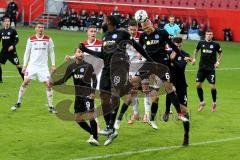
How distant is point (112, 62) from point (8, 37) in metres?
10.2

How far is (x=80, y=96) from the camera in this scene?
12680 mm

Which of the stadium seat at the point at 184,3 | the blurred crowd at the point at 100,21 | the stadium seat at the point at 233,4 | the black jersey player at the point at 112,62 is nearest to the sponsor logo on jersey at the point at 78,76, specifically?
the black jersey player at the point at 112,62

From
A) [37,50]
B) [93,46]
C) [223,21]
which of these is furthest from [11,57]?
[223,21]

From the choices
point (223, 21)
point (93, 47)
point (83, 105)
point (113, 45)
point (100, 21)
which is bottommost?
point (100, 21)

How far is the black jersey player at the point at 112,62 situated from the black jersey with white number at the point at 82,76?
0.23 m

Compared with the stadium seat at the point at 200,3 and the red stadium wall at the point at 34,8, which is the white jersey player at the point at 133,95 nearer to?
the stadium seat at the point at 200,3

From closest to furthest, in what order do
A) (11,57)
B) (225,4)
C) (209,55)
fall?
(209,55) → (11,57) → (225,4)

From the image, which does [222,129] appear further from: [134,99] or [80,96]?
[80,96]

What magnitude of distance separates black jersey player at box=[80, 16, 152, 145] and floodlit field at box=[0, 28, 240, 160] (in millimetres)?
660

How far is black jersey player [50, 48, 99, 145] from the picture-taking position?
41.2ft

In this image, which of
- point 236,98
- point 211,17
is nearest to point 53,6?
point 211,17

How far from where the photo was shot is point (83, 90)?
42.3 ft

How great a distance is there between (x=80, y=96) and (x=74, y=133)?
153cm

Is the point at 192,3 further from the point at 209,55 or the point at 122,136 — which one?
the point at 122,136
